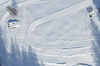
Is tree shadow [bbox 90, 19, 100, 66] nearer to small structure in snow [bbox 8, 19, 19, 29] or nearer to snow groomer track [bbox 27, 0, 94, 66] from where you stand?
snow groomer track [bbox 27, 0, 94, 66]

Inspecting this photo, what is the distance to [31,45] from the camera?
1394 centimetres

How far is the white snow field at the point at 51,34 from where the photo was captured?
13008mm

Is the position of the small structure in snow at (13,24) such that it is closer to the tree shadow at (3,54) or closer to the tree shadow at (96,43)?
the tree shadow at (3,54)

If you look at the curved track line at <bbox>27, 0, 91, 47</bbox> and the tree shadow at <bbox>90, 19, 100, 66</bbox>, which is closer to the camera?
the tree shadow at <bbox>90, 19, 100, 66</bbox>

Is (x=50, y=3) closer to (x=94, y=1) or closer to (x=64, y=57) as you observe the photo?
(x=94, y=1)

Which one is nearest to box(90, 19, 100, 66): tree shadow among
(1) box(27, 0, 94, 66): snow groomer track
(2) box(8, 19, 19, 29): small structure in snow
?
(1) box(27, 0, 94, 66): snow groomer track

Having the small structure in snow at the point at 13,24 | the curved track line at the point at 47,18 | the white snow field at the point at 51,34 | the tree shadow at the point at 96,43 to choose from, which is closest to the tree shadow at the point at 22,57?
the white snow field at the point at 51,34

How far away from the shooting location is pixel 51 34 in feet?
44.9

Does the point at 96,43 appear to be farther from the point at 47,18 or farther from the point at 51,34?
the point at 47,18

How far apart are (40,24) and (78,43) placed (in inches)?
201

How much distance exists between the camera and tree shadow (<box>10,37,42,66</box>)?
1382 centimetres

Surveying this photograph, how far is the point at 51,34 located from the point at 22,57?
463cm

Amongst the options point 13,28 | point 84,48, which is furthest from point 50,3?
point 84,48

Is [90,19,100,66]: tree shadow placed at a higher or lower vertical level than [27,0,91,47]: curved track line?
lower
